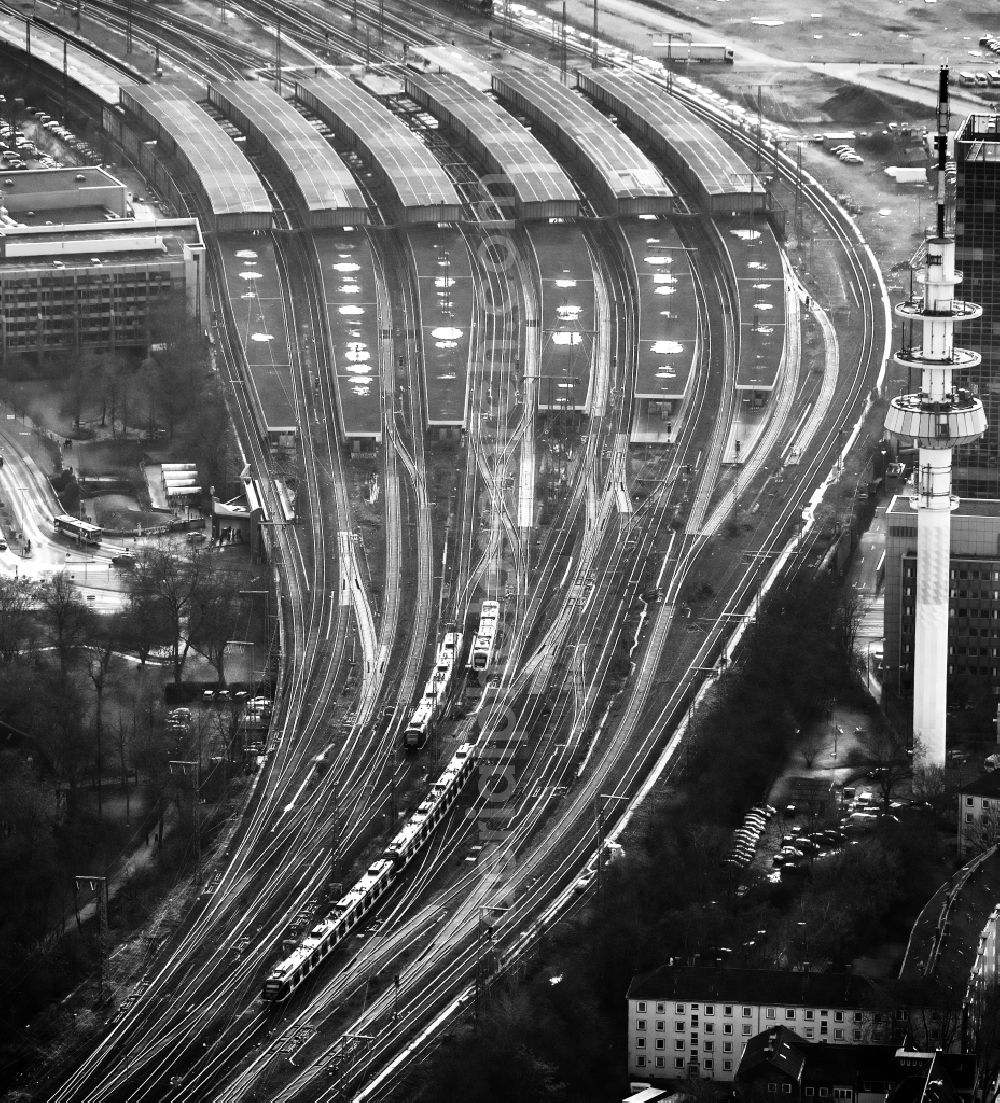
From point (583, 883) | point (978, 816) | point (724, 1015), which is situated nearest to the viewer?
point (724, 1015)

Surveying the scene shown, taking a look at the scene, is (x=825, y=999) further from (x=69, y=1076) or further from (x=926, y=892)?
(x=69, y=1076)

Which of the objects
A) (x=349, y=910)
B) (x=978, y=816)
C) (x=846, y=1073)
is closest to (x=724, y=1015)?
(x=846, y=1073)

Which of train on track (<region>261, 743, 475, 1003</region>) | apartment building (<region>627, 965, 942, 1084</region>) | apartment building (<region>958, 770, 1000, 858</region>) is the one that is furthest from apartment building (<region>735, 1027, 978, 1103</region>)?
train on track (<region>261, 743, 475, 1003</region>)

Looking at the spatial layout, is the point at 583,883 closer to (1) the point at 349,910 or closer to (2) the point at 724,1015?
(1) the point at 349,910

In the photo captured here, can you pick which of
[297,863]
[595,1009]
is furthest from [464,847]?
[595,1009]

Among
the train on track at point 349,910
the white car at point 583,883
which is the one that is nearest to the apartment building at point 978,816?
the white car at point 583,883

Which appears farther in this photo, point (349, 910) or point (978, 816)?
point (978, 816)

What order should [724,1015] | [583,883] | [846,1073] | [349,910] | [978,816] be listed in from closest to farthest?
[846,1073], [724,1015], [349,910], [978,816], [583,883]
